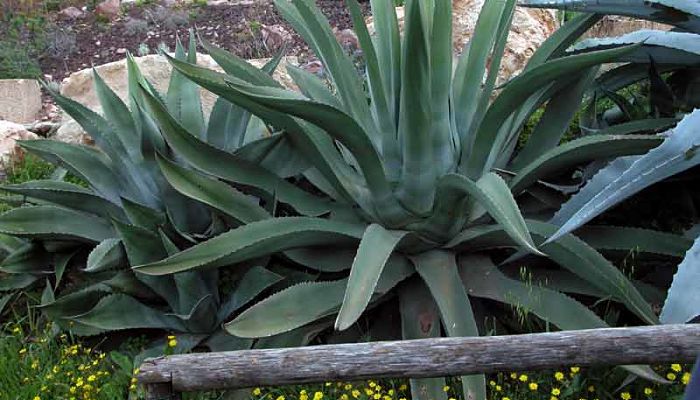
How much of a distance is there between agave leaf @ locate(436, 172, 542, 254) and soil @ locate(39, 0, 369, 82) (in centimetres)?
433

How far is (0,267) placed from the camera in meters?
3.33

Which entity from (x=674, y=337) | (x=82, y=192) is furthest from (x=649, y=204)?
(x=82, y=192)

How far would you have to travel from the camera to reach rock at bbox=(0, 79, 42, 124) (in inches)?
238

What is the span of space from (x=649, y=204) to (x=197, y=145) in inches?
64.3

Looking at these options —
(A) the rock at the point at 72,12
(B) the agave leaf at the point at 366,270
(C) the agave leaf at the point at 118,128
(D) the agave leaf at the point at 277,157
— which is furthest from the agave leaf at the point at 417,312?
(A) the rock at the point at 72,12

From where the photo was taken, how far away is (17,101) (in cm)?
610

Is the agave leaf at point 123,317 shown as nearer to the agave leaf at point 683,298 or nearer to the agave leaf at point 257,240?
the agave leaf at point 257,240

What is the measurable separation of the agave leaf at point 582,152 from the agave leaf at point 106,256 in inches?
53.9

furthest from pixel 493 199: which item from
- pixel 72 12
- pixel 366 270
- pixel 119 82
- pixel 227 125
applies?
pixel 72 12

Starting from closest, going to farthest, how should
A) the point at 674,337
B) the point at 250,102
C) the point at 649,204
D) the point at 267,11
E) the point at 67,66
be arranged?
the point at 674,337 < the point at 250,102 < the point at 649,204 < the point at 67,66 < the point at 267,11

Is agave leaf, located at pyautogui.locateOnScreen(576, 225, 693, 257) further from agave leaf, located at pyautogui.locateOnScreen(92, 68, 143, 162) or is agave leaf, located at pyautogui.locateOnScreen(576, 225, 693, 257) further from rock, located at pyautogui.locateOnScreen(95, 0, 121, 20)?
rock, located at pyautogui.locateOnScreen(95, 0, 121, 20)

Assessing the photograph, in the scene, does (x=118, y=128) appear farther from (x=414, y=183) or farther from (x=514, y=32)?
(x=514, y=32)

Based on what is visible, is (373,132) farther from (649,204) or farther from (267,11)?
(267,11)

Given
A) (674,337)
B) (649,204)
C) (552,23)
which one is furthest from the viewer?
(552,23)
